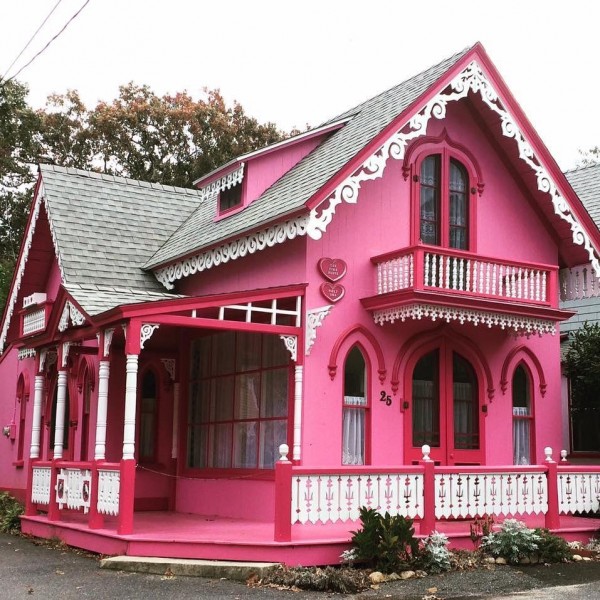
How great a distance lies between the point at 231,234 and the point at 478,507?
5.78m

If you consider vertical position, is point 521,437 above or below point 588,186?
below

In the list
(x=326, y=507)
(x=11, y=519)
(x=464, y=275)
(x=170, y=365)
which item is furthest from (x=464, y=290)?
(x=11, y=519)

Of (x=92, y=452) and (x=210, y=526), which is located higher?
(x=92, y=452)

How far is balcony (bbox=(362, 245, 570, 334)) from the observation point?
1382 cm

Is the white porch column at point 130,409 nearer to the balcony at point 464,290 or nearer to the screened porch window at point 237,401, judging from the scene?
the screened porch window at point 237,401

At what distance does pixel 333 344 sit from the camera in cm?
1420

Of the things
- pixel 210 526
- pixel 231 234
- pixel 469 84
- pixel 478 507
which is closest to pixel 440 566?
pixel 478 507

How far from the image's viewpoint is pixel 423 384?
49.5ft

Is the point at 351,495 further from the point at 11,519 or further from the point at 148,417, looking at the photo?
the point at 11,519

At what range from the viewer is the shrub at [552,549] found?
12164 mm

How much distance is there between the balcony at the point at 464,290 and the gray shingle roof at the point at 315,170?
65.2 inches

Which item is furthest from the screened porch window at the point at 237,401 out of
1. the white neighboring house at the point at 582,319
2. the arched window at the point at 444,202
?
the white neighboring house at the point at 582,319

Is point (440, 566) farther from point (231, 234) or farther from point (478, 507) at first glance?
point (231, 234)

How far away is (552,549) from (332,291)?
4.82 metres
